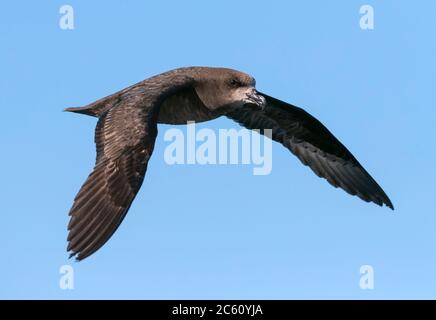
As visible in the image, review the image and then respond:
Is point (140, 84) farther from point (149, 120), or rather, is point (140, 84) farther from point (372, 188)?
point (372, 188)

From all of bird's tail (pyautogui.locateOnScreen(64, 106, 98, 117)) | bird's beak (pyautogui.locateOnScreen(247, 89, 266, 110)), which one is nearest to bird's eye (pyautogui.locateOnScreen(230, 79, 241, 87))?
bird's beak (pyautogui.locateOnScreen(247, 89, 266, 110))

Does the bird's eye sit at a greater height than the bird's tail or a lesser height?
greater

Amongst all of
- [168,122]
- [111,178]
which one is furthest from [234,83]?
[111,178]

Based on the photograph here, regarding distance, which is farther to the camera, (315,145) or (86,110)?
(315,145)

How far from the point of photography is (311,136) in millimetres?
18188

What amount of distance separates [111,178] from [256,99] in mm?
3234

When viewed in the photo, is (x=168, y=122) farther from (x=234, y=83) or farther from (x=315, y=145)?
(x=315, y=145)

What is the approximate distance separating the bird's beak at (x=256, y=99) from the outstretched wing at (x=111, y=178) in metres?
2.13

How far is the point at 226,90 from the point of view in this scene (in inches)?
625

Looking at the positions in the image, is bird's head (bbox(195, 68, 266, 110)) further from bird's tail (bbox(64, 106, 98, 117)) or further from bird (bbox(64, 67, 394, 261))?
bird's tail (bbox(64, 106, 98, 117))

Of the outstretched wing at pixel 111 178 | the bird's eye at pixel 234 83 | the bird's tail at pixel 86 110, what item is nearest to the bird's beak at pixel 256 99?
the bird's eye at pixel 234 83

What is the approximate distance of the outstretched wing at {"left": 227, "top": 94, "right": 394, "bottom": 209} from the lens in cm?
1778

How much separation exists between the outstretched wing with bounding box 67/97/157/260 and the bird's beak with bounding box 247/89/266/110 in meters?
2.13

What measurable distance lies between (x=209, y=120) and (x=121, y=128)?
228cm
